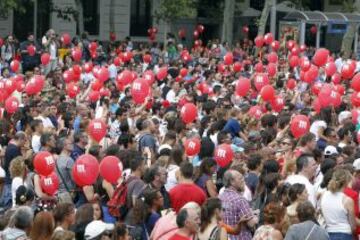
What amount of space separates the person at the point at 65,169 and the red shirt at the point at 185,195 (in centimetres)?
141

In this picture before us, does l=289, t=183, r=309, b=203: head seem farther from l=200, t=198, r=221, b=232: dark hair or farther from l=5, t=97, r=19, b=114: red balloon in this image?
l=5, t=97, r=19, b=114: red balloon

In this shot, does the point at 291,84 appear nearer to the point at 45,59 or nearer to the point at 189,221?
the point at 45,59

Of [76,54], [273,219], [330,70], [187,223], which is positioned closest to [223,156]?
[273,219]

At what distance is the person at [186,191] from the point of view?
10.8m

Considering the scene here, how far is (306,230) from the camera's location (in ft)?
30.7

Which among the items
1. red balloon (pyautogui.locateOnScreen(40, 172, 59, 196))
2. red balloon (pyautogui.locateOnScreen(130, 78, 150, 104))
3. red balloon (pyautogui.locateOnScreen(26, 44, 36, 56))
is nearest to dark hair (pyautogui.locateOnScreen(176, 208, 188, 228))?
red balloon (pyautogui.locateOnScreen(40, 172, 59, 196))

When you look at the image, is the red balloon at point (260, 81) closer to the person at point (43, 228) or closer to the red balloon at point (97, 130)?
the red balloon at point (97, 130)

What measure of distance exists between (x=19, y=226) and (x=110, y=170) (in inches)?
85.3

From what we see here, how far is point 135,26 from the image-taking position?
43.8 metres

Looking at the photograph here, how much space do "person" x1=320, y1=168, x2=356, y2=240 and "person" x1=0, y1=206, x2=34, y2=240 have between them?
303cm

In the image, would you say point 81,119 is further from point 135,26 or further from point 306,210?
point 135,26

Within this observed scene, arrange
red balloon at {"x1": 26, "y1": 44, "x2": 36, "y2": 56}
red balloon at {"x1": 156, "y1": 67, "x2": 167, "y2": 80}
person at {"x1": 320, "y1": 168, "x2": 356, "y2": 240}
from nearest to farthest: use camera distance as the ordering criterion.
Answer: person at {"x1": 320, "y1": 168, "x2": 356, "y2": 240}, red balloon at {"x1": 156, "y1": 67, "x2": 167, "y2": 80}, red balloon at {"x1": 26, "y1": 44, "x2": 36, "y2": 56}

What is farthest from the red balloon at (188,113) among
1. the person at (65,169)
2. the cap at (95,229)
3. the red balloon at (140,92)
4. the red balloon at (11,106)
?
the cap at (95,229)

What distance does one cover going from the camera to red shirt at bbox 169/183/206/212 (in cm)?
1084
